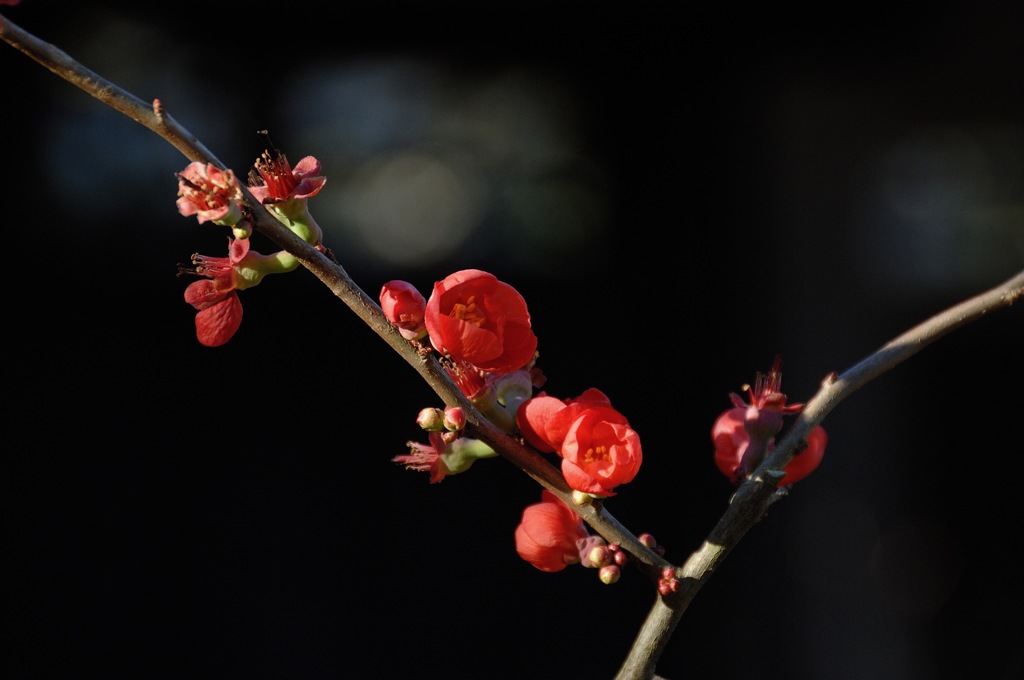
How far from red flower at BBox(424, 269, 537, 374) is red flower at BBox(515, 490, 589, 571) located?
8cm

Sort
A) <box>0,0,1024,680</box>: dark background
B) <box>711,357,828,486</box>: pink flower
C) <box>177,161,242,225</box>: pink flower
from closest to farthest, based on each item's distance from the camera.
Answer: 1. <box>177,161,242,225</box>: pink flower
2. <box>711,357,828,486</box>: pink flower
3. <box>0,0,1024,680</box>: dark background

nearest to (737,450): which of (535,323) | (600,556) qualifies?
(600,556)

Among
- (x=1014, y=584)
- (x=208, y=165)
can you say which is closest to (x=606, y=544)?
(x=208, y=165)

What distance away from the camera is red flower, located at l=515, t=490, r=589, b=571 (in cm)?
54

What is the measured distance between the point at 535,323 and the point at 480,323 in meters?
1.64

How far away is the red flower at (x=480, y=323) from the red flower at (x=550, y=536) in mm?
84

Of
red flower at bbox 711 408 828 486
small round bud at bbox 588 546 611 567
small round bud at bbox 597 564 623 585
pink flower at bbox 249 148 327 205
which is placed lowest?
small round bud at bbox 597 564 623 585

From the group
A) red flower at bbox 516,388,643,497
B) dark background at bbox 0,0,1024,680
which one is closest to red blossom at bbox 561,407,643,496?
red flower at bbox 516,388,643,497

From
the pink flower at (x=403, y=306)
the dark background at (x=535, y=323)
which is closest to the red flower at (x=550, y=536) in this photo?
the pink flower at (x=403, y=306)

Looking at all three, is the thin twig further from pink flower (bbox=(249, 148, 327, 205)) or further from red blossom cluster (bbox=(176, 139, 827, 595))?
pink flower (bbox=(249, 148, 327, 205))

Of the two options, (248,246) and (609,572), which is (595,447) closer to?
(609,572)

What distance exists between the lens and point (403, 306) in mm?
473

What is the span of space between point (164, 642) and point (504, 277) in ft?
3.20

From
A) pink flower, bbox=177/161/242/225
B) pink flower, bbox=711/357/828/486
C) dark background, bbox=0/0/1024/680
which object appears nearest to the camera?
pink flower, bbox=177/161/242/225
